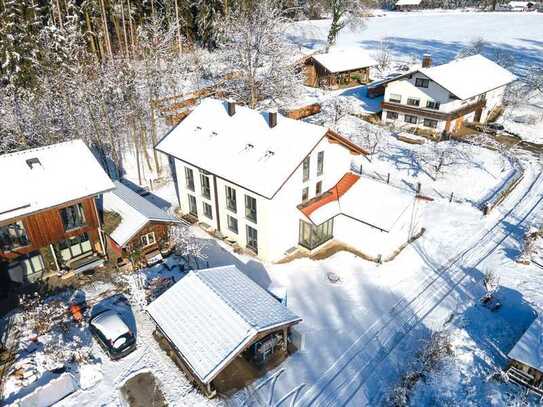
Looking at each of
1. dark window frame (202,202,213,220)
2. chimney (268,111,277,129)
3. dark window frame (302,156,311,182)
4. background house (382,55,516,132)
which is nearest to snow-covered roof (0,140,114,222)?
dark window frame (202,202,213,220)

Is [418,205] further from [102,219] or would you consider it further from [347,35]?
[347,35]

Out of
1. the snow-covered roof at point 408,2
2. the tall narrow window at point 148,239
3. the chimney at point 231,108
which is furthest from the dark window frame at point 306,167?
the snow-covered roof at point 408,2

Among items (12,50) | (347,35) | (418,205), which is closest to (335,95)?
(418,205)

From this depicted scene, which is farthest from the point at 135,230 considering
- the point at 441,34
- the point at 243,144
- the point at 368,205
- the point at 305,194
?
the point at 441,34

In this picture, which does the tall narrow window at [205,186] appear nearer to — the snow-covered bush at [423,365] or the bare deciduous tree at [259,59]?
the snow-covered bush at [423,365]

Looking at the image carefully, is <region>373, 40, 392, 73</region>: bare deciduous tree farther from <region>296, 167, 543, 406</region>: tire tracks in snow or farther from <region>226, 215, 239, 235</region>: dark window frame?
<region>226, 215, 239, 235</region>: dark window frame

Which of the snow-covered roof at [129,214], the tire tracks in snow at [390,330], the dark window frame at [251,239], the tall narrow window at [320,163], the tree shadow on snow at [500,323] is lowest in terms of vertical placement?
the tree shadow on snow at [500,323]
